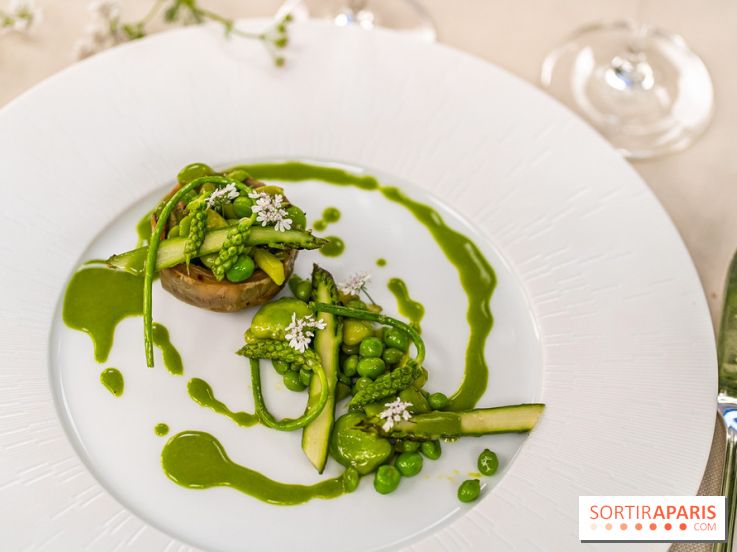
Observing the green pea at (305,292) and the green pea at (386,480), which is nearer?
the green pea at (386,480)

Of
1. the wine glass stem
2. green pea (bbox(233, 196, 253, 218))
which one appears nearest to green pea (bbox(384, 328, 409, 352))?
green pea (bbox(233, 196, 253, 218))

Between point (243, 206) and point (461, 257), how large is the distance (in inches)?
47.7

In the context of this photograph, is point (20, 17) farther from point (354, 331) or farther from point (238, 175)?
point (354, 331)

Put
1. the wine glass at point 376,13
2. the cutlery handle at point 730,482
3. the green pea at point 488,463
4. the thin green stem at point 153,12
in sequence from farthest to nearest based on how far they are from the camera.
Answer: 1. the wine glass at point 376,13
2. the thin green stem at point 153,12
3. the green pea at point 488,463
4. the cutlery handle at point 730,482

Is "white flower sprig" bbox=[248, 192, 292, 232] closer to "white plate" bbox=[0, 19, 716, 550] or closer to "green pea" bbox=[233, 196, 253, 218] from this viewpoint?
"green pea" bbox=[233, 196, 253, 218]

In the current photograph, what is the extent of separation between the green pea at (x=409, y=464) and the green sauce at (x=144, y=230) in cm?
180

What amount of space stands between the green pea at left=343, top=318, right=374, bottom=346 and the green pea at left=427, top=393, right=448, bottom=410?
44cm

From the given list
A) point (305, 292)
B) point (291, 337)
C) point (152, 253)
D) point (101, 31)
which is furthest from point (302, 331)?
point (101, 31)

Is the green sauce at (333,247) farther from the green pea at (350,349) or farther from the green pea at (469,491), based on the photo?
the green pea at (469,491)

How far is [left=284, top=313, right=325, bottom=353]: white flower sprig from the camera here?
352 centimetres

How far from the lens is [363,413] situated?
3.45 m

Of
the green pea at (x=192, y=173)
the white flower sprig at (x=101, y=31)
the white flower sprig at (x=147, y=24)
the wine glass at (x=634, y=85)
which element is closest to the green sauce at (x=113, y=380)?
the green pea at (x=192, y=173)

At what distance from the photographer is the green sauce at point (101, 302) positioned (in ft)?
12.2

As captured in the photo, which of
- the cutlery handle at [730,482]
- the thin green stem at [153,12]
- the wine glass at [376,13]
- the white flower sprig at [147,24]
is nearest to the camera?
the cutlery handle at [730,482]
